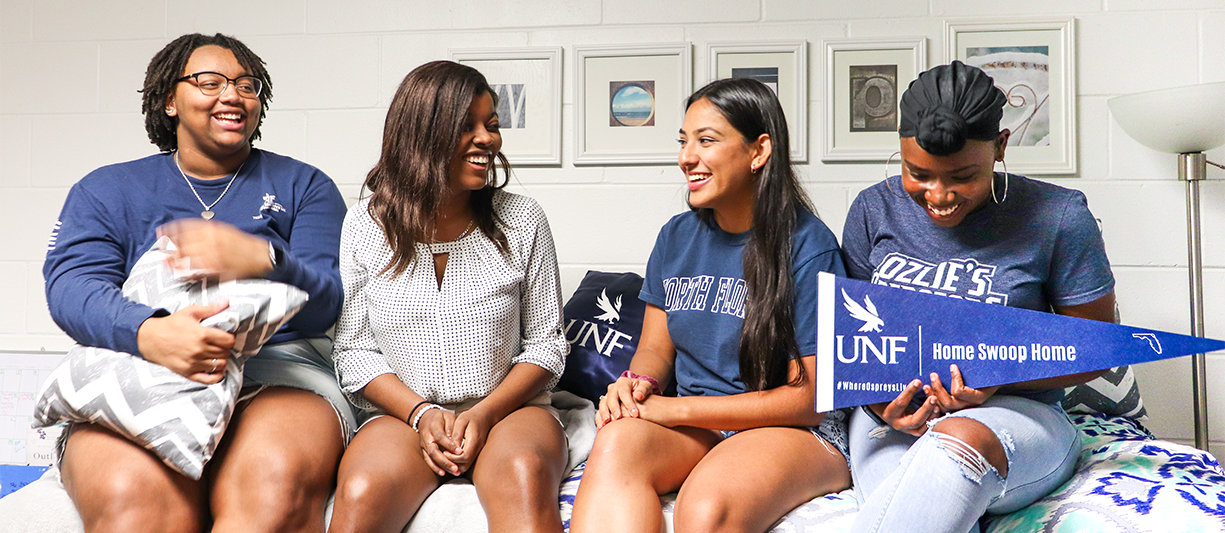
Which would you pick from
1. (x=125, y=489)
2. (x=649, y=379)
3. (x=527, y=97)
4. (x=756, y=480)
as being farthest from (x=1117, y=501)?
(x=527, y=97)

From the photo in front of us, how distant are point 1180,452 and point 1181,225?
0.97m

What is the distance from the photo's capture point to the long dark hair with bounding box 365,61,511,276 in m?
1.53

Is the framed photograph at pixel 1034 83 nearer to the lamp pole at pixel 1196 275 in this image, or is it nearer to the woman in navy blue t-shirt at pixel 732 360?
the lamp pole at pixel 1196 275

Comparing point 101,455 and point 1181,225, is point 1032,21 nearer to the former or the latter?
point 1181,225

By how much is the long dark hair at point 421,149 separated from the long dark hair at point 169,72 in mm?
409

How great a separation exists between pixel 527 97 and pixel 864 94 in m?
0.93

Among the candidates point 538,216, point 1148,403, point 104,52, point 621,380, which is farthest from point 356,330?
point 1148,403

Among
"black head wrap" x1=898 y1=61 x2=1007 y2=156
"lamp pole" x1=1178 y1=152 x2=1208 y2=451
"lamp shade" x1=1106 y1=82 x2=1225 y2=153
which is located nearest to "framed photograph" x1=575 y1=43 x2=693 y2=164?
"black head wrap" x1=898 y1=61 x2=1007 y2=156

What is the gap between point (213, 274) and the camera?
133 centimetres

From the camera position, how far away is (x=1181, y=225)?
2053mm

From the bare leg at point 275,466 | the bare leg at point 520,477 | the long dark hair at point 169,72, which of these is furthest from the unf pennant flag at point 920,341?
the long dark hair at point 169,72

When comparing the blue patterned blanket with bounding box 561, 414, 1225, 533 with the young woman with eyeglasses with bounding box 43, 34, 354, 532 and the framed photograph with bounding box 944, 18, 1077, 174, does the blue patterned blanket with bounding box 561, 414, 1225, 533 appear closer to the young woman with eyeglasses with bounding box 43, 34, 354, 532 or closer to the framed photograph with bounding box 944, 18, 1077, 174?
the young woman with eyeglasses with bounding box 43, 34, 354, 532

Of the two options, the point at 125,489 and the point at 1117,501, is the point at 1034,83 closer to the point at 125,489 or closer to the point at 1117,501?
the point at 1117,501

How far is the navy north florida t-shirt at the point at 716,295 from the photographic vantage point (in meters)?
1.40
